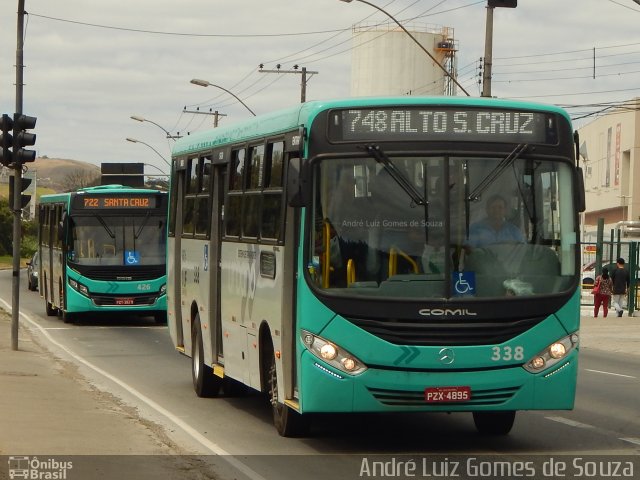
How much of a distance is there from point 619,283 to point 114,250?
1405cm

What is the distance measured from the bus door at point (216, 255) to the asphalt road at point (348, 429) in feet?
2.34

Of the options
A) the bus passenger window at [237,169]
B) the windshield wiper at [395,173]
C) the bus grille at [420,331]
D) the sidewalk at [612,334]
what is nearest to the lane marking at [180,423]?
the bus grille at [420,331]

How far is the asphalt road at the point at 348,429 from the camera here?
11.4 metres

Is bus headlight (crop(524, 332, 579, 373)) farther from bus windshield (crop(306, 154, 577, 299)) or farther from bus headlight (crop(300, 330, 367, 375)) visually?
bus headlight (crop(300, 330, 367, 375))

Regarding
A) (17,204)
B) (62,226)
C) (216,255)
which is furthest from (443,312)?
(62,226)

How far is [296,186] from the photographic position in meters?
11.1

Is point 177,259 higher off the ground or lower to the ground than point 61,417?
higher

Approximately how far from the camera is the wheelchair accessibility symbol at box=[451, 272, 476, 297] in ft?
36.4

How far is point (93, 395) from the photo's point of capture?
1570 centimetres

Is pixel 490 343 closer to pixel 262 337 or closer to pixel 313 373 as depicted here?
pixel 313 373

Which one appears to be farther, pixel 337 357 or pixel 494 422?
pixel 494 422

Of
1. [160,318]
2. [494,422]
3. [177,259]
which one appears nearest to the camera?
[494,422]

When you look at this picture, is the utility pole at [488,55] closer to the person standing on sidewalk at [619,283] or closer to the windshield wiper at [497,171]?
the person standing on sidewalk at [619,283]

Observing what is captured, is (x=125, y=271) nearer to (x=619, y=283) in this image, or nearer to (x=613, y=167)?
(x=619, y=283)
